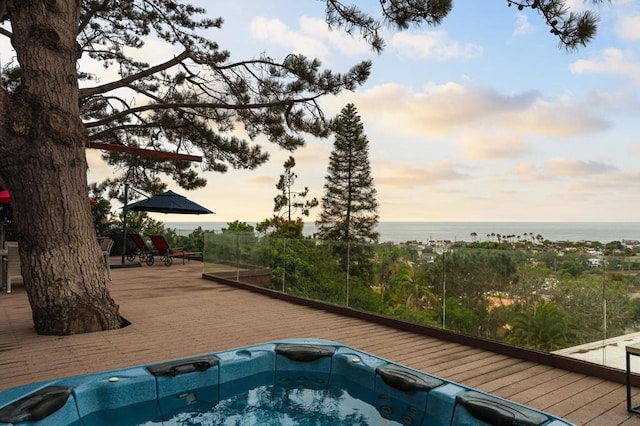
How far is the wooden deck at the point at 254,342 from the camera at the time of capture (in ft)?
10.6

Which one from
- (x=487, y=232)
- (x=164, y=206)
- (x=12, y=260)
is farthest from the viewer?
(x=487, y=232)

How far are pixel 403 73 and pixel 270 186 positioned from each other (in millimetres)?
18833

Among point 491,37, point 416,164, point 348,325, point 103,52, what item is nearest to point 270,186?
point 416,164

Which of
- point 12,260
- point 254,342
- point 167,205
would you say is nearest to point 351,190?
point 167,205

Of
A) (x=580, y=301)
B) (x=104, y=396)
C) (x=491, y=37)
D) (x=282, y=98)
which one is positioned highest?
(x=491, y=37)

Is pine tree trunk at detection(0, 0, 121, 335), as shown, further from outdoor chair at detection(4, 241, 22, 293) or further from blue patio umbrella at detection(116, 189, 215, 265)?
blue patio umbrella at detection(116, 189, 215, 265)

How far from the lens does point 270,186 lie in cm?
2819

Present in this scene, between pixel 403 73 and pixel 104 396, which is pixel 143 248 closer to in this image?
pixel 403 73

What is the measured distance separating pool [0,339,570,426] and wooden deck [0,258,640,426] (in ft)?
1.83

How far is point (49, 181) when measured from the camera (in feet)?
15.6

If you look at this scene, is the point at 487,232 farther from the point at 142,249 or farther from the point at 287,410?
the point at 287,410

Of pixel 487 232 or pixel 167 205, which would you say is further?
pixel 487 232

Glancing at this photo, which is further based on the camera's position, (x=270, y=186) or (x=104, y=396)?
(x=270, y=186)

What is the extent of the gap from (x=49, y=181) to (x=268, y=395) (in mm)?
3338
